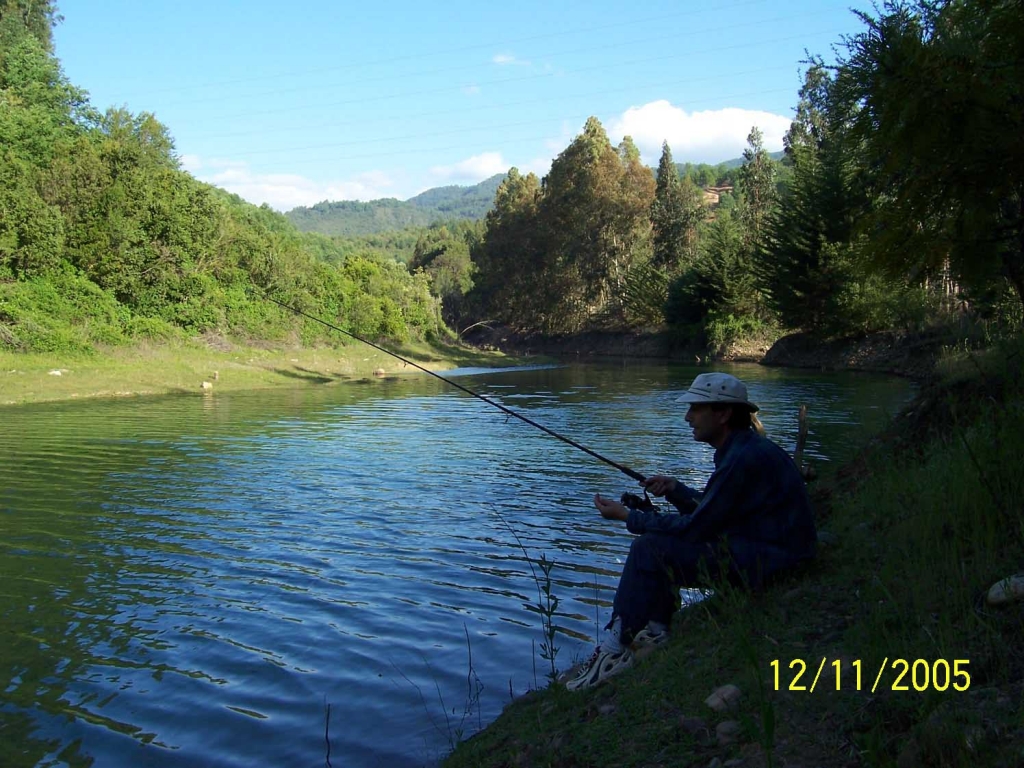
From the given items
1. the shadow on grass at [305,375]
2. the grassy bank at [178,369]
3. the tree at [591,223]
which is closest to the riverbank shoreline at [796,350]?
the tree at [591,223]

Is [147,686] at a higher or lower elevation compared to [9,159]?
lower

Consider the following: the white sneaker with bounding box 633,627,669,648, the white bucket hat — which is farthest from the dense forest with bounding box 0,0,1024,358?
the white sneaker with bounding box 633,627,669,648

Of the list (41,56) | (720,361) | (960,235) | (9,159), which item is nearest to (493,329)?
(720,361)

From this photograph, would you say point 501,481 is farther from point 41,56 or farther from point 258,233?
point 41,56

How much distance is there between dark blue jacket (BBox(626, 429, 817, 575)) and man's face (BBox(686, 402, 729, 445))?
0.15m

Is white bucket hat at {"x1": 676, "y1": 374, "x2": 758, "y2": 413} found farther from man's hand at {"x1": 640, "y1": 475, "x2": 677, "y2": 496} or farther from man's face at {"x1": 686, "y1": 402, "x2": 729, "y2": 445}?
man's hand at {"x1": 640, "y1": 475, "x2": 677, "y2": 496}

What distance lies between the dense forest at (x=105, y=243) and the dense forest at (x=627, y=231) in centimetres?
11

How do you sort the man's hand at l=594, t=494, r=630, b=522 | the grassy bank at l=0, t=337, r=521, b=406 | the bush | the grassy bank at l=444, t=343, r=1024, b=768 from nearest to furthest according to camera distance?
the grassy bank at l=444, t=343, r=1024, b=768 → the man's hand at l=594, t=494, r=630, b=522 → the grassy bank at l=0, t=337, r=521, b=406 → the bush

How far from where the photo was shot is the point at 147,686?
5.27 m

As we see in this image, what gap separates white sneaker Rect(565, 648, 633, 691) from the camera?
4562mm

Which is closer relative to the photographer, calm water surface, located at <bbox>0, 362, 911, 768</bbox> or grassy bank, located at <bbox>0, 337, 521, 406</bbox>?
calm water surface, located at <bbox>0, 362, 911, 768</bbox>

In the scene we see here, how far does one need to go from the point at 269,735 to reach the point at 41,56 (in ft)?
173

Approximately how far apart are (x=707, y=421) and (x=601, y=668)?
1522mm

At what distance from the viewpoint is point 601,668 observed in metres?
4.65
